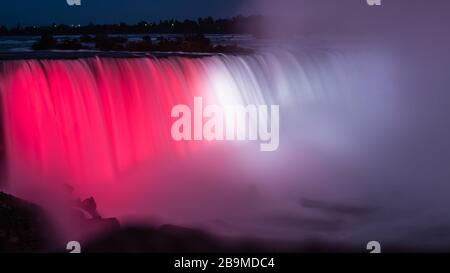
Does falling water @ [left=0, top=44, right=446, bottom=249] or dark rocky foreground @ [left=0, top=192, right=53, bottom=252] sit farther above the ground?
falling water @ [left=0, top=44, right=446, bottom=249]

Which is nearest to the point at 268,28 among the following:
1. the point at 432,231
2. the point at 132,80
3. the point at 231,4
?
the point at 231,4

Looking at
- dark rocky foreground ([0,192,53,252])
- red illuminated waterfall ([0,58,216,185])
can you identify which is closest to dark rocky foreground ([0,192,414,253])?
dark rocky foreground ([0,192,53,252])

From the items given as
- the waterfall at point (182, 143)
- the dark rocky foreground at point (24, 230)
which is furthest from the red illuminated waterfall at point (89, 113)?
the dark rocky foreground at point (24, 230)

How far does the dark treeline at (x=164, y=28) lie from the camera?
5.76ft

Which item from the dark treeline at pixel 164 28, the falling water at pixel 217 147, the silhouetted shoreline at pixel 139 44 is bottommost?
the falling water at pixel 217 147

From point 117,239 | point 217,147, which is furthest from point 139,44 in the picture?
point 117,239

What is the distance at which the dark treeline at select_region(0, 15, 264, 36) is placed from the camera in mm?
1757

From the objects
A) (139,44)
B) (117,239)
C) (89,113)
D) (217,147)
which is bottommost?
(117,239)

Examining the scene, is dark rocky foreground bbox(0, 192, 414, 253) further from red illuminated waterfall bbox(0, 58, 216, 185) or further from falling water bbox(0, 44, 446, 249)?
red illuminated waterfall bbox(0, 58, 216, 185)

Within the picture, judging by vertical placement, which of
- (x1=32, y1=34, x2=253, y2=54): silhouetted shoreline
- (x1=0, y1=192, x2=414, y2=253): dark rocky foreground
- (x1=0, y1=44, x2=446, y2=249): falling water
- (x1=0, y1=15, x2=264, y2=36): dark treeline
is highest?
(x1=0, y1=15, x2=264, y2=36): dark treeline

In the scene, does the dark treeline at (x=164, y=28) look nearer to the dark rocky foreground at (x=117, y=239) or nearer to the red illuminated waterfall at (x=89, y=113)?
the red illuminated waterfall at (x=89, y=113)

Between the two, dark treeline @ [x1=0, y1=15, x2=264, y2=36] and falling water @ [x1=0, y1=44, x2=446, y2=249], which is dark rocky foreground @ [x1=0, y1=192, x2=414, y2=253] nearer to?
falling water @ [x1=0, y1=44, x2=446, y2=249]

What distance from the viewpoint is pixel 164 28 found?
179cm

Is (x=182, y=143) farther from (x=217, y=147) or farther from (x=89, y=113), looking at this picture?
(x=89, y=113)
